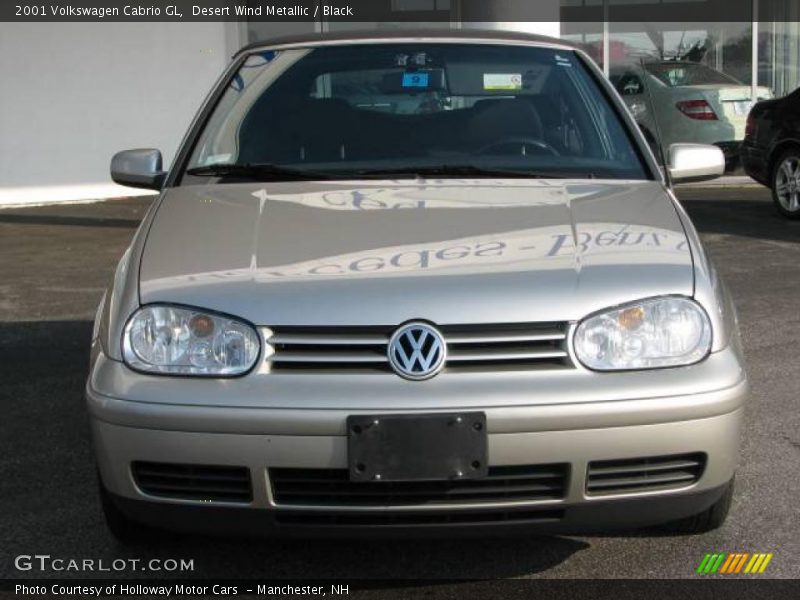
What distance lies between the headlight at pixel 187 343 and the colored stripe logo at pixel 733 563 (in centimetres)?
151

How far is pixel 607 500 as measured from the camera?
113 inches

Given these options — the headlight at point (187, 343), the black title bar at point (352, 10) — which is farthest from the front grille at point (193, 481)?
the black title bar at point (352, 10)

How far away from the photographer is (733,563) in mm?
3336

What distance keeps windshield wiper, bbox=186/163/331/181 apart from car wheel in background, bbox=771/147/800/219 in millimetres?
7736

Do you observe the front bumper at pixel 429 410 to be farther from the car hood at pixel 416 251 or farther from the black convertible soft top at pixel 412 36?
the black convertible soft top at pixel 412 36

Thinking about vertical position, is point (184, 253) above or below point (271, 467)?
above

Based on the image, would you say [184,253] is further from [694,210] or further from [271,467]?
[694,210]

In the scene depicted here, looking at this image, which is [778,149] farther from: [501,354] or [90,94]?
[501,354]

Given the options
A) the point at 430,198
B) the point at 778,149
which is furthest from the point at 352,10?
the point at 430,198

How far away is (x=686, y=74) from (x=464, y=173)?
1100 cm

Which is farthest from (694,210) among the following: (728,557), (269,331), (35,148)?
(269,331)

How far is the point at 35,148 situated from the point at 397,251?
437 inches

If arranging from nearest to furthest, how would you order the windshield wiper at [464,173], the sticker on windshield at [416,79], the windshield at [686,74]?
the windshield wiper at [464,173]
the sticker on windshield at [416,79]
the windshield at [686,74]

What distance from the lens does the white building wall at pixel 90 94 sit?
1309cm
